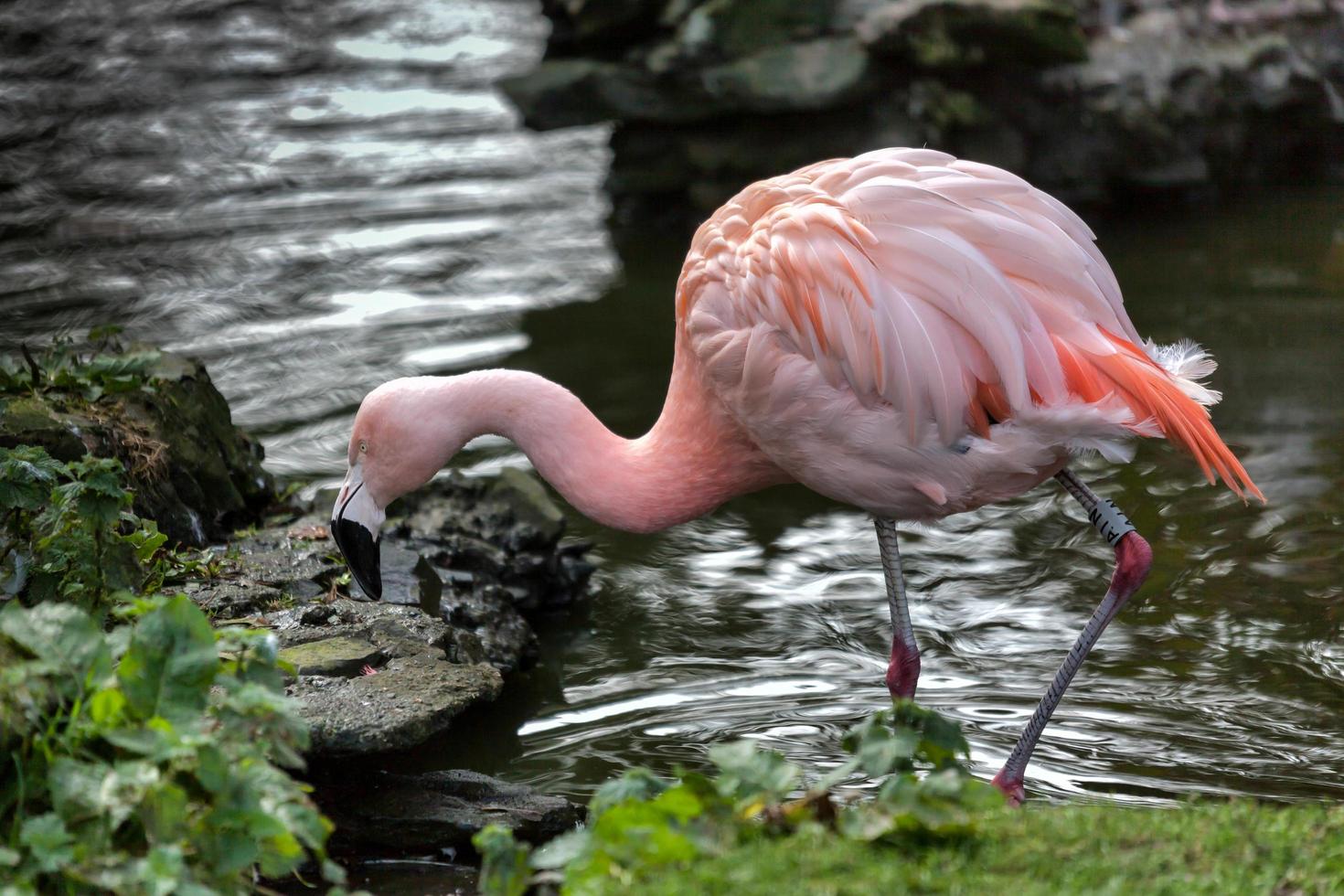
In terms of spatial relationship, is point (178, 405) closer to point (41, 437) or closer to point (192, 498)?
point (192, 498)

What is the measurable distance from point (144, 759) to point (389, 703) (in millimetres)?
1159

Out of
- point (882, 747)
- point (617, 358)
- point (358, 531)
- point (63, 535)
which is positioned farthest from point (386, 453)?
point (617, 358)

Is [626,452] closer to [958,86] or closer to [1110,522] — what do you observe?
[1110,522]

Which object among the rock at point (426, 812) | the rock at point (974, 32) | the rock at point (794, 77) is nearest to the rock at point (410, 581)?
the rock at point (426, 812)

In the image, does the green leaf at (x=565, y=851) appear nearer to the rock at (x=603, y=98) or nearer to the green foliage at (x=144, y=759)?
the green foliage at (x=144, y=759)

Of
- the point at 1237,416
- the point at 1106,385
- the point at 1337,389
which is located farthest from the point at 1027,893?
the point at 1337,389

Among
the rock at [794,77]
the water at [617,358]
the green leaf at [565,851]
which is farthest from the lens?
the rock at [794,77]

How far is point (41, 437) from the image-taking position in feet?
16.2

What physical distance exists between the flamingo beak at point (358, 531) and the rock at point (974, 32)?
5.86 m

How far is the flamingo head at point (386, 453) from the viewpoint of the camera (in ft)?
15.7

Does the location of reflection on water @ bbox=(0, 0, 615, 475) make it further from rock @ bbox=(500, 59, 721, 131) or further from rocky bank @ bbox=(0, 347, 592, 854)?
rocky bank @ bbox=(0, 347, 592, 854)

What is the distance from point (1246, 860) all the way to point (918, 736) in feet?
2.44

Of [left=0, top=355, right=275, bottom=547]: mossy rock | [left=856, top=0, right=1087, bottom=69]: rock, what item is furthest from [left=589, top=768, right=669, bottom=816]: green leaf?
[left=856, top=0, right=1087, bottom=69]: rock

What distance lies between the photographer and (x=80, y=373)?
5.45 meters
